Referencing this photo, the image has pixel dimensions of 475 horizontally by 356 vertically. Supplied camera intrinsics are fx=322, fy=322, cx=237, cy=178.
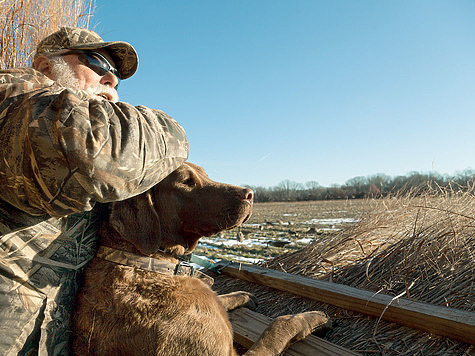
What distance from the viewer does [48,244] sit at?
150 cm

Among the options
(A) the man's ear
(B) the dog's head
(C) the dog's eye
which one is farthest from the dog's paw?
(A) the man's ear

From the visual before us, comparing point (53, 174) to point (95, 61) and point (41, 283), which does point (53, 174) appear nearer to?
point (41, 283)

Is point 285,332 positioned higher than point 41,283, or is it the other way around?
point 41,283

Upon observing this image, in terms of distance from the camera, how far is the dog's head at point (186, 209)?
5.95 ft

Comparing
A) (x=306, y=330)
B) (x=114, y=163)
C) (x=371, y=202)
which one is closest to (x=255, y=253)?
(x=371, y=202)

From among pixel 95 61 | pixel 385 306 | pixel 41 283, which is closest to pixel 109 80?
pixel 95 61

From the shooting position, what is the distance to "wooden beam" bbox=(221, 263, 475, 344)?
5.82ft

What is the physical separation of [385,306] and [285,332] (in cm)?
69

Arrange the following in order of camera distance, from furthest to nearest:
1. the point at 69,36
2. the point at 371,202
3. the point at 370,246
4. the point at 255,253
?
the point at 255,253, the point at 371,202, the point at 370,246, the point at 69,36

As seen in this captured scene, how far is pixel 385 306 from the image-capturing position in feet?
7.07

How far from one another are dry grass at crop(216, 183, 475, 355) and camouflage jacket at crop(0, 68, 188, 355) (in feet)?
5.95

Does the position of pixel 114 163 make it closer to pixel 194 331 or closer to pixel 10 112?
pixel 10 112

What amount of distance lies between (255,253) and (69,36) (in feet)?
18.9

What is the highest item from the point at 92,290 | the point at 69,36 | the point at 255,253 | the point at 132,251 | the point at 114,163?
the point at 69,36
